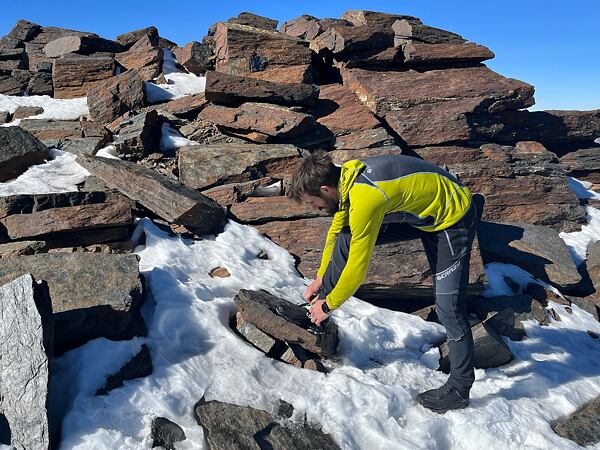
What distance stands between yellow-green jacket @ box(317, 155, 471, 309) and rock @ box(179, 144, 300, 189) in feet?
21.9

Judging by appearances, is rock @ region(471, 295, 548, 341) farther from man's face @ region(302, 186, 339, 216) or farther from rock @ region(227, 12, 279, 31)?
rock @ region(227, 12, 279, 31)

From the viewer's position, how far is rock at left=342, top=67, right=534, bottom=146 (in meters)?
16.0

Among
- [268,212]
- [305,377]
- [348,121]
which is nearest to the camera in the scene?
[305,377]

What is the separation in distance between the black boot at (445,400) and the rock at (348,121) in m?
9.73

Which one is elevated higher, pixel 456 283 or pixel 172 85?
pixel 172 85

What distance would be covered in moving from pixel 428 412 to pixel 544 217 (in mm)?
10669

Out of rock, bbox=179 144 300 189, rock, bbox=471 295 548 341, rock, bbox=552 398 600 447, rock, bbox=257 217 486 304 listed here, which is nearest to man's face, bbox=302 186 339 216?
rock, bbox=257 217 486 304

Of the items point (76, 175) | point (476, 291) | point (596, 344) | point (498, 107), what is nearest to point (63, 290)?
point (76, 175)

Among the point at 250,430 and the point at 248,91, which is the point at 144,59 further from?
the point at 250,430

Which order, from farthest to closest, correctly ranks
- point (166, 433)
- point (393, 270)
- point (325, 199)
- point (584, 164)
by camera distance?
1. point (584, 164)
2. point (393, 270)
3. point (325, 199)
4. point (166, 433)

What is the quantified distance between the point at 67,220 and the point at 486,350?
25.2 ft

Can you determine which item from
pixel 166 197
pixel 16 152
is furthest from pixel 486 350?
pixel 16 152

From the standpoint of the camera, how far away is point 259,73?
17.8 metres

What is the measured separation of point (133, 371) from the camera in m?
6.17
